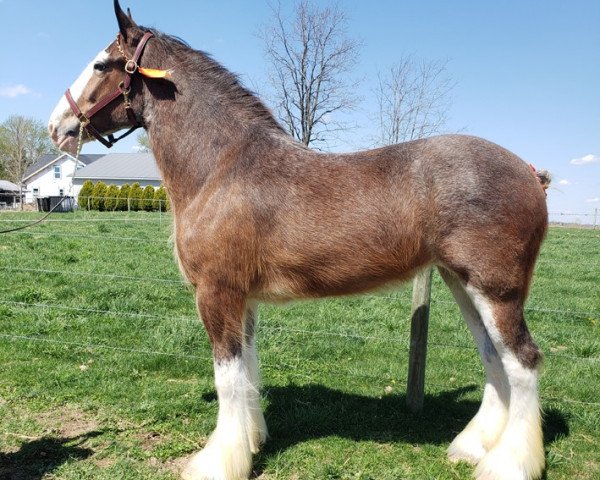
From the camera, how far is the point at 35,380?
4.43 metres

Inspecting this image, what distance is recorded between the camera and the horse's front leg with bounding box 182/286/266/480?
3.15 metres

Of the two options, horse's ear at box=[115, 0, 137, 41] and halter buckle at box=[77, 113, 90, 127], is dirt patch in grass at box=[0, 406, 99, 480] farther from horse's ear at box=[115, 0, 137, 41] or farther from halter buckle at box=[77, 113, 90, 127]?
horse's ear at box=[115, 0, 137, 41]

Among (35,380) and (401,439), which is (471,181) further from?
(35,380)

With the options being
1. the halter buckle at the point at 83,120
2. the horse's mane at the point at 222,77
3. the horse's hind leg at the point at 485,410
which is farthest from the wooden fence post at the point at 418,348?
the halter buckle at the point at 83,120

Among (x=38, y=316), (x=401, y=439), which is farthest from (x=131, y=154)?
(x=401, y=439)

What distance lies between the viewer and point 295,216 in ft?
10.1

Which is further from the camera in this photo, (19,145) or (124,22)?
(19,145)

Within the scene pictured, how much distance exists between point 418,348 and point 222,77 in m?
2.64

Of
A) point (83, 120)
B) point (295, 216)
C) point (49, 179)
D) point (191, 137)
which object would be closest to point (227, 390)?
point (295, 216)

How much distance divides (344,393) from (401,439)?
2.74 ft

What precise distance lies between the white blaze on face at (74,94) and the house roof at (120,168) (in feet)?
163

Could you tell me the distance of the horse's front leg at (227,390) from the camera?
3150 millimetres

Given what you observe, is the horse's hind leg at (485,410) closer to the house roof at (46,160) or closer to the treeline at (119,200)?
the treeline at (119,200)

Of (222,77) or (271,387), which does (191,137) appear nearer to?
(222,77)
